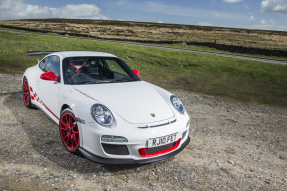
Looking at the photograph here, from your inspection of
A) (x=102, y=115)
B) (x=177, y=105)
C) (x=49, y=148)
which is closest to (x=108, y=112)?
(x=102, y=115)

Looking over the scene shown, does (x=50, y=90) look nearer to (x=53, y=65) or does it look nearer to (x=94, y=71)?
(x=53, y=65)

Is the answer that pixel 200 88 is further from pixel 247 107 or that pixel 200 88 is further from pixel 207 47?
pixel 207 47

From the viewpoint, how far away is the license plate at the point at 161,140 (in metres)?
3.11

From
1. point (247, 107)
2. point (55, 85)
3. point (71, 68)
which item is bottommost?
point (247, 107)

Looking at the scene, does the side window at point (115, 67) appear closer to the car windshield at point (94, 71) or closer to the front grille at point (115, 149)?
the car windshield at point (94, 71)

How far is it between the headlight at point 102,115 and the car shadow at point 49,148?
2.36 ft

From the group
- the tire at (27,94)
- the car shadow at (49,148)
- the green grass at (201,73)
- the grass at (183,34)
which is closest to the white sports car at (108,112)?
the car shadow at (49,148)

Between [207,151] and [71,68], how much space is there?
2983mm

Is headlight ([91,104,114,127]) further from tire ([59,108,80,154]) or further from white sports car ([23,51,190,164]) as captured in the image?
tire ([59,108,80,154])

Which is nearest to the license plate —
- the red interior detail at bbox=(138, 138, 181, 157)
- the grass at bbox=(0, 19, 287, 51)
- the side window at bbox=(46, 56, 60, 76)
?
the red interior detail at bbox=(138, 138, 181, 157)

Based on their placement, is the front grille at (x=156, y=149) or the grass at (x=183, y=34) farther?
the grass at (x=183, y=34)

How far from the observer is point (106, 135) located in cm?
303

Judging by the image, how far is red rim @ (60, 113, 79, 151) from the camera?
11.4 feet

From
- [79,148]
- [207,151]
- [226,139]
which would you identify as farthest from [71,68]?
[226,139]
